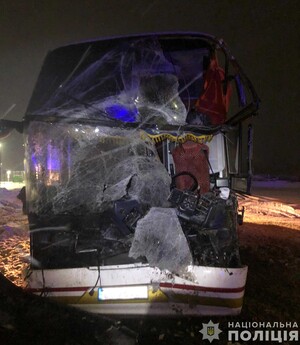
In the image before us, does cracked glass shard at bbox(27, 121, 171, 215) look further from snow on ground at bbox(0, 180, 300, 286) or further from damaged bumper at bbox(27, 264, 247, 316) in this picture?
snow on ground at bbox(0, 180, 300, 286)

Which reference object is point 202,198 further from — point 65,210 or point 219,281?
point 65,210

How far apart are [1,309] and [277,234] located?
7.73m

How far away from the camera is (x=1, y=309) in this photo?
2875 millimetres

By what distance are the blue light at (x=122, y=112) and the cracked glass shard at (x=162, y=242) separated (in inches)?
68.1

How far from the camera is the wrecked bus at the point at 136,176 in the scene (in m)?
3.15

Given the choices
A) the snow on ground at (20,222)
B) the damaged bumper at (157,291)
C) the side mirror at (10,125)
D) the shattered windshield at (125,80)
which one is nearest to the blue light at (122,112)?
the shattered windshield at (125,80)

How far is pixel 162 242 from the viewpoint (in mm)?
3271

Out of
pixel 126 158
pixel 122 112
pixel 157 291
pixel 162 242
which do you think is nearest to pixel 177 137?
pixel 126 158

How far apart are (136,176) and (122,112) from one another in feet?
3.90

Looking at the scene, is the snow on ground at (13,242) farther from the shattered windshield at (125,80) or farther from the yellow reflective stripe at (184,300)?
the shattered windshield at (125,80)

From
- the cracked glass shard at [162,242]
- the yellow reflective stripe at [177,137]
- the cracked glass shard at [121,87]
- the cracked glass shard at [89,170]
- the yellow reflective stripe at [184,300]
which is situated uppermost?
the cracked glass shard at [121,87]

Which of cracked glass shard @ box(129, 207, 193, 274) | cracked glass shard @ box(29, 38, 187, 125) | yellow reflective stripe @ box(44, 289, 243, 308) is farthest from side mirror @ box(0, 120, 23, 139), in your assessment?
yellow reflective stripe @ box(44, 289, 243, 308)

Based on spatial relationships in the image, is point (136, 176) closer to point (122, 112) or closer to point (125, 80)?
point (122, 112)

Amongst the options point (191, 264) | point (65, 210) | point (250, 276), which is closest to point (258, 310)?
point (250, 276)
